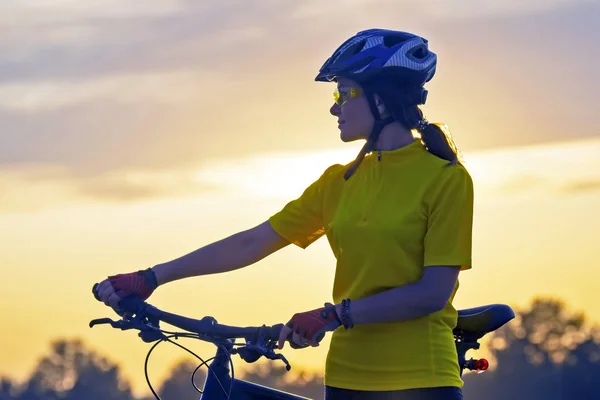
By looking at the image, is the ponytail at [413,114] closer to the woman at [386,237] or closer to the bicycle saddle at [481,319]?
the woman at [386,237]

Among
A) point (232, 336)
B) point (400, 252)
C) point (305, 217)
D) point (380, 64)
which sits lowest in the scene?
point (232, 336)

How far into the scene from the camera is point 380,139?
6.97 meters

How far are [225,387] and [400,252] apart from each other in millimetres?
1051

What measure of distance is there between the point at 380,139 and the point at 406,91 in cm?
26

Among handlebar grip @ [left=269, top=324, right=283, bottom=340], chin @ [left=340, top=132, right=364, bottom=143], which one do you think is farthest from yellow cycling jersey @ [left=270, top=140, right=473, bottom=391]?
handlebar grip @ [left=269, top=324, right=283, bottom=340]

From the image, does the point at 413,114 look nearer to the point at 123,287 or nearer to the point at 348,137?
the point at 348,137

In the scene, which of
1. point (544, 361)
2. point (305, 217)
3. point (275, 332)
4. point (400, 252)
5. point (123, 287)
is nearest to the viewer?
point (275, 332)

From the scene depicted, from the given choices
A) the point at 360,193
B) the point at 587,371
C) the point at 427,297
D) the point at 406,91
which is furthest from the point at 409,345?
the point at 587,371

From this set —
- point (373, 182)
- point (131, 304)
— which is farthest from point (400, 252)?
point (131, 304)

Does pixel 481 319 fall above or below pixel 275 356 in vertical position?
above

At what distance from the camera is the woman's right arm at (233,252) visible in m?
7.21

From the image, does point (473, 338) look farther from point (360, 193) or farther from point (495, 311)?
point (360, 193)

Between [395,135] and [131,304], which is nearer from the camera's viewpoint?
[131,304]

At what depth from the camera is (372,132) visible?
6.95 metres
